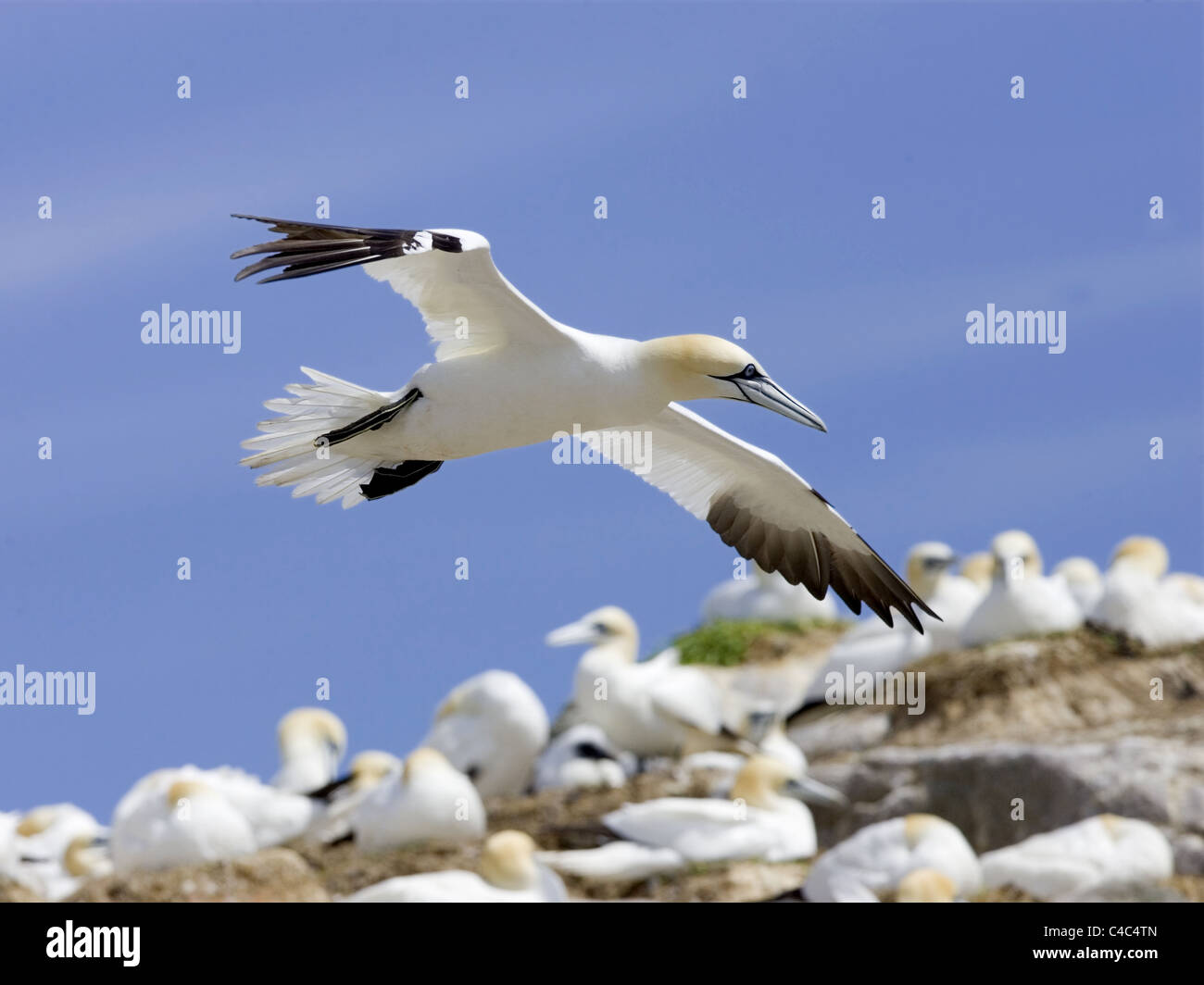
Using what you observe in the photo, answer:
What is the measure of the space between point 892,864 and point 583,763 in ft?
18.2

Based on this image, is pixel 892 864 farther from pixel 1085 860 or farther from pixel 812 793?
pixel 812 793

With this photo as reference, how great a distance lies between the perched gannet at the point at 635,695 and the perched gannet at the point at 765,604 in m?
1.85

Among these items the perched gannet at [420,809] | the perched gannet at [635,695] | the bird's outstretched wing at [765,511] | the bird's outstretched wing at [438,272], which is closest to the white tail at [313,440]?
the bird's outstretched wing at [438,272]

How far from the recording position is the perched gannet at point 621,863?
43.2 feet

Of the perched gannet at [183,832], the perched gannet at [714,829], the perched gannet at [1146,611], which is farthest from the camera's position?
the perched gannet at [1146,611]

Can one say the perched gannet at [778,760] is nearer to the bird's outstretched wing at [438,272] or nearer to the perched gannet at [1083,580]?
the perched gannet at [1083,580]

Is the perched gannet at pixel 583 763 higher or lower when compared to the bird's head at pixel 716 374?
lower

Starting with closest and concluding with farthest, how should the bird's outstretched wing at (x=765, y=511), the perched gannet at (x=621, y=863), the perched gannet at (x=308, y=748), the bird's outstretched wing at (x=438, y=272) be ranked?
1. the bird's outstretched wing at (x=438, y=272)
2. the bird's outstretched wing at (x=765, y=511)
3. the perched gannet at (x=621, y=863)
4. the perched gannet at (x=308, y=748)

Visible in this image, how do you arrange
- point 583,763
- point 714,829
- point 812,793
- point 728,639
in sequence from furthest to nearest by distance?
point 728,639 < point 583,763 < point 812,793 < point 714,829

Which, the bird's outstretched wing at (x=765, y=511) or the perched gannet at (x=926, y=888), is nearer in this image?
the bird's outstretched wing at (x=765, y=511)

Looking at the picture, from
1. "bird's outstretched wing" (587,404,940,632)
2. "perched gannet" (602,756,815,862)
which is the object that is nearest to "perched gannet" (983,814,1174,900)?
"perched gannet" (602,756,815,862)

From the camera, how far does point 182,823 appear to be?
1391 centimetres

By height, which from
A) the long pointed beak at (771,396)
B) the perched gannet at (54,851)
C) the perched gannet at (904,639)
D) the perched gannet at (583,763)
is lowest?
A: the perched gannet at (54,851)

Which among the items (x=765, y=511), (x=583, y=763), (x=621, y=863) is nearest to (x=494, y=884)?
(x=621, y=863)
